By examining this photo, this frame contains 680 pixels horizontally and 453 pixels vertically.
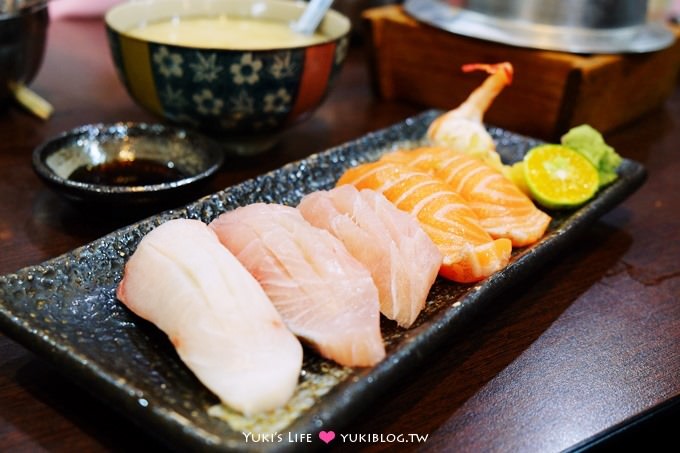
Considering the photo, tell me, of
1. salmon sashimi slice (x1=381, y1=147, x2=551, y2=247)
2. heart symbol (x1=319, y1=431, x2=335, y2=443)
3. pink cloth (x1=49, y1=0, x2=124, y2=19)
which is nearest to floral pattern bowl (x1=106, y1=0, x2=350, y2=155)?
salmon sashimi slice (x1=381, y1=147, x2=551, y2=247)

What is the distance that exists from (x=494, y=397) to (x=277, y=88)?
827 mm

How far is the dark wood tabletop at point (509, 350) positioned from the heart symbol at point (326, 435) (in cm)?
1

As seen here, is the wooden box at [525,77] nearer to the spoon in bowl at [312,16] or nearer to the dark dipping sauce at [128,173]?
the spoon in bowl at [312,16]

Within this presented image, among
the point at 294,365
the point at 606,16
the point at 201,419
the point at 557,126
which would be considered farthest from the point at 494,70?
the point at 201,419

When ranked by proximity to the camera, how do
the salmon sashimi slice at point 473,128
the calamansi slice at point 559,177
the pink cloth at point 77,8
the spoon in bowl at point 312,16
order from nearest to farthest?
the calamansi slice at point 559,177 → the salmon sashimi slice at point 473,128 → the spoon in bowl at point 312,16 → the pink cloth at point 77,8

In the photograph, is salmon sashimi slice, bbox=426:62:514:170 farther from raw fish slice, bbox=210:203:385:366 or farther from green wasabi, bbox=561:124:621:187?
raw fish slice, bbox=210:203:385:366

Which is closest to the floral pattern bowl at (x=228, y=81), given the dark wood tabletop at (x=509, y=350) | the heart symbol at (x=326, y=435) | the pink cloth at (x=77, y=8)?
the dark wood tabletop at (x=509, y=350)

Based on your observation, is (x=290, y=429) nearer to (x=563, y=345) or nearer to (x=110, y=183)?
(x=563, y=345)

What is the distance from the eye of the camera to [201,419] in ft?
2.60

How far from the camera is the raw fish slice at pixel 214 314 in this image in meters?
0.82

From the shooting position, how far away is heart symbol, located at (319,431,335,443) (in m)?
0.80

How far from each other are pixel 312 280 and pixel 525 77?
112cm

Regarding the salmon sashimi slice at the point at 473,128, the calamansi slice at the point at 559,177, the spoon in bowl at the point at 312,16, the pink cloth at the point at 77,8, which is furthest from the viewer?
the pink cloth at the point at 77,8

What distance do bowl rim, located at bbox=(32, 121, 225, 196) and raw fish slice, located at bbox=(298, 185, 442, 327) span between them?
0.78 ft
